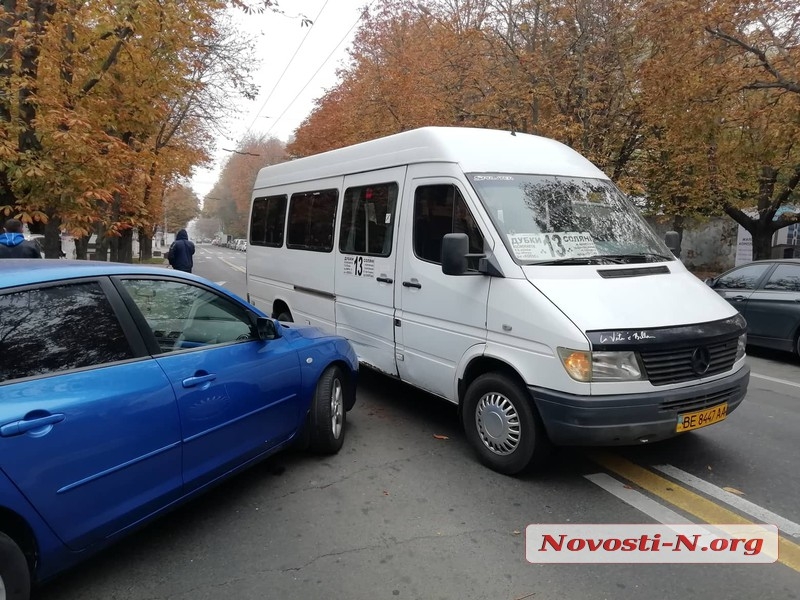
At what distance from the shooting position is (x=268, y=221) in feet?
26.3

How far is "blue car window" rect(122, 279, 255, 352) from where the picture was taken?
3.11 m

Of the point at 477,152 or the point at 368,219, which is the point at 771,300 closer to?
the point at 477,152

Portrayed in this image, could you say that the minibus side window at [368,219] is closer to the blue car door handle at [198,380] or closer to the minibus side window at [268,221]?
the minibus side window at [268,221]

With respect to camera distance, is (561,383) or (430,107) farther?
(430,107)

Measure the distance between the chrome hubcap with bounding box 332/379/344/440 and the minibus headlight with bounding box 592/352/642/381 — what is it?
1987 mm

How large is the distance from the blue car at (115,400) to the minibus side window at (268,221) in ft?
13.0

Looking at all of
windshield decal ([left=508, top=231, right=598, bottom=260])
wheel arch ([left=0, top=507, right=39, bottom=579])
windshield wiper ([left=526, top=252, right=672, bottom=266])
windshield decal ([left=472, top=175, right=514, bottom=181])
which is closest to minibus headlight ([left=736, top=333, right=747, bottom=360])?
windshield wiper ([left=526, top=252, right=672, bottom=266])

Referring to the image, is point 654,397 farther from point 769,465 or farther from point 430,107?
point 430,107

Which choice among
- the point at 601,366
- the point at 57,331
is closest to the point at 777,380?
the point at 601,366

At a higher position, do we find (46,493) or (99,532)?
(46,493)

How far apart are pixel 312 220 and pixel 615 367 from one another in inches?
169

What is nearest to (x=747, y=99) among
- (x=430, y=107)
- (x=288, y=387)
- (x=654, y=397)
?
(x=430, y=107)

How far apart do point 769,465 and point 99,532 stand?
178 inches

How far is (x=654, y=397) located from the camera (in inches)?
137
